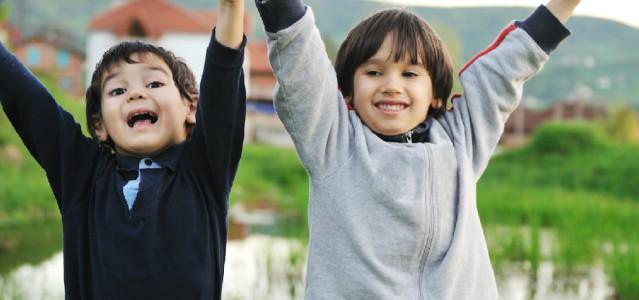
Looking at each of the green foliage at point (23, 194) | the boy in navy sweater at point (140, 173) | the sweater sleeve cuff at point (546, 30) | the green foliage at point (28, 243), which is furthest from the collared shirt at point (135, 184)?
the green foliage at point (23, 194)

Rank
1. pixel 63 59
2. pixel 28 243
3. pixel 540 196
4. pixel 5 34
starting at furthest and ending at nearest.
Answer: pixel 63 59 < pixel 5 34 < pixel 540 196 < pixel 28 243

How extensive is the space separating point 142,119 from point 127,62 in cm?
13

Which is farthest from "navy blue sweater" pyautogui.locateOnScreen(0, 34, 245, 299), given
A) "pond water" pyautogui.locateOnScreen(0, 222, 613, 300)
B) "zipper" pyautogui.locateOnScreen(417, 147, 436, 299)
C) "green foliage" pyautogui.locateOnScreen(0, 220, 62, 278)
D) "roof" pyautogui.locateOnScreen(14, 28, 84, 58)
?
"roof" pyautogui.locateOnScreen(14, 28, 84, 58)

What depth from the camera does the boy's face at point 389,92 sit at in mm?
1629

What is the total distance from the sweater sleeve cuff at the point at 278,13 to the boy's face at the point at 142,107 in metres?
0.29

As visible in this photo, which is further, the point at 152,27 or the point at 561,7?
the point at 152,27

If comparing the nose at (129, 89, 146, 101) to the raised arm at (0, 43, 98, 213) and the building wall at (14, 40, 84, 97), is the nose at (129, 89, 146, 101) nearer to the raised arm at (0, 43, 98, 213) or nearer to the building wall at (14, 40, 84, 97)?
the raised arm at (0, 43, 98, 213)

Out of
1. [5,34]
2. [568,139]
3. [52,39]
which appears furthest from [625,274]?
[52,39]

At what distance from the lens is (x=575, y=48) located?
60.7 meters

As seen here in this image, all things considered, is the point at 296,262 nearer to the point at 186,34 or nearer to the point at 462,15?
the point at 186,34

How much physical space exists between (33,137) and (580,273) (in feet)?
13.6

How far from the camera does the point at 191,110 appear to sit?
1.73m

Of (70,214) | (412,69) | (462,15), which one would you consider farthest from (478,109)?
(462,15)

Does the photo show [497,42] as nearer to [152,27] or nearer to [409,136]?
[409,136]
